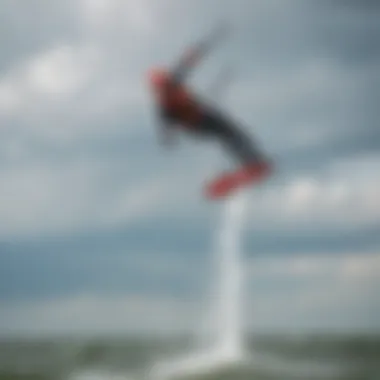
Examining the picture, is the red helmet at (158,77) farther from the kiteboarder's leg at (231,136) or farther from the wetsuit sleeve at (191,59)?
the kiteboarder's leg at (231,136)

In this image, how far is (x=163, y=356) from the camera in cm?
265

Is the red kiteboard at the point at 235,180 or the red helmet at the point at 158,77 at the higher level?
the red helmet at the point at 158,77

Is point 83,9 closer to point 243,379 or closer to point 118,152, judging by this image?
point 118,152

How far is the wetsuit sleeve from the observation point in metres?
2.65

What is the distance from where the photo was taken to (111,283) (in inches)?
104

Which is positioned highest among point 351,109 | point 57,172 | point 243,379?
point 351,109

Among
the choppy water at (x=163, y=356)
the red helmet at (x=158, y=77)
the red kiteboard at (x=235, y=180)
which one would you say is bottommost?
the choppy water at (x=163, y=356)

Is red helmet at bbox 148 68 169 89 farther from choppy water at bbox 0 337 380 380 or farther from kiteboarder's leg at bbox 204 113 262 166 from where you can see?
choppy water at bbox 0 337 380 380

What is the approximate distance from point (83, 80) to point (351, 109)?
78 cm

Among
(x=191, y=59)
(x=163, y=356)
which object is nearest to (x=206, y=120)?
(x=191, y=59)

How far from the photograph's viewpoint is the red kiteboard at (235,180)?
2662 mm

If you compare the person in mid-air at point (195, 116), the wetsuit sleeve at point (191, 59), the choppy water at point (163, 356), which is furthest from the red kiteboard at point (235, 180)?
the choppy water at point (163, 356)

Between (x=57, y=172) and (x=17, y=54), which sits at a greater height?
(x=17, y=54)

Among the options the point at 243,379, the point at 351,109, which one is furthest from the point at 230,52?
the point at 243,379
